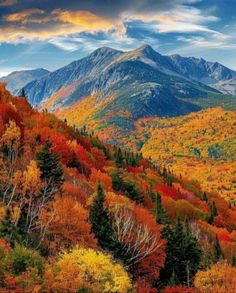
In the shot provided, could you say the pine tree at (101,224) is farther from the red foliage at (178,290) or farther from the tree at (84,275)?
the tree at (84,275)

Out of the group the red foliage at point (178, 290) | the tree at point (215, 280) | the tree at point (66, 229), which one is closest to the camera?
the tree at point (66, 229)

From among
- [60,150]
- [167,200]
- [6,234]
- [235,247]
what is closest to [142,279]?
[6,234]

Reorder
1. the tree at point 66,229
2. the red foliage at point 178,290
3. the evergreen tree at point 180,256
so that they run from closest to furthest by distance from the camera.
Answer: the tree at point 66,229 < the red foliage at point 178,290 < the evergreen tree at point 180,256

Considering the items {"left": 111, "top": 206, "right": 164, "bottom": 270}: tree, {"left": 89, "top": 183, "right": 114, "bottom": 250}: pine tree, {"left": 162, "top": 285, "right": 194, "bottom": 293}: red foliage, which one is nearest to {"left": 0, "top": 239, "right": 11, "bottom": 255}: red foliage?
{"left": 89, "top": 183, "right": 114, "bottom": 250}: pine tree

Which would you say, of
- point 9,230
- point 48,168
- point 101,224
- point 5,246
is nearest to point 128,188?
point 48,168

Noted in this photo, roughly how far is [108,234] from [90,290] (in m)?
23.2

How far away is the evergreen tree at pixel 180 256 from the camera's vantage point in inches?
3300

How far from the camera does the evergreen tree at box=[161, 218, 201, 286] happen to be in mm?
83812

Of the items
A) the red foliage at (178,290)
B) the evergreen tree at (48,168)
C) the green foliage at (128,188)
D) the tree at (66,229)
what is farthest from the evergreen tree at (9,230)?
the green foliage at (128,188)

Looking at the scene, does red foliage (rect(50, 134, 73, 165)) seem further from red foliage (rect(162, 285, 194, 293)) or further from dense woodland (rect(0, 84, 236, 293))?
red foliage (rect(162, 285, 194, 293))

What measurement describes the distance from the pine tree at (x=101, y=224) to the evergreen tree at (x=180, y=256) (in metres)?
13.6

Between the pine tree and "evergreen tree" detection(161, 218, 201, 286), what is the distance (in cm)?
1358

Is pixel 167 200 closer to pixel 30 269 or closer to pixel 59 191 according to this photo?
pixel 59 191

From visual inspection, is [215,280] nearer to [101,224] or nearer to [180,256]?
[180,256]
